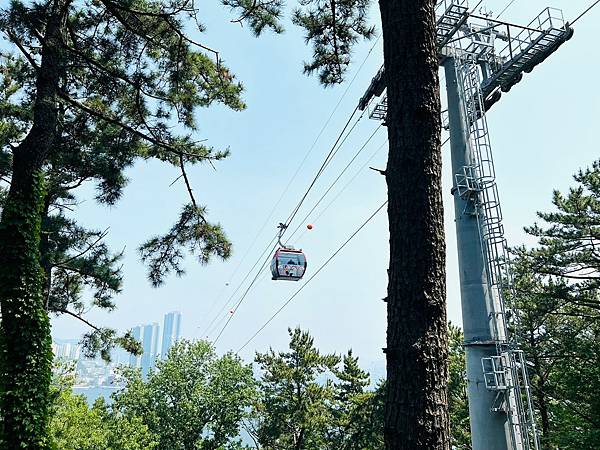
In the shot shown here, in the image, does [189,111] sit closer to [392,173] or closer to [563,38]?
[392,173]

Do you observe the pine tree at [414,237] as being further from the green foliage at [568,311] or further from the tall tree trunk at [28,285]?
the green foliage at [568,311]

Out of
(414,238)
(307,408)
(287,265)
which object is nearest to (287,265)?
(287,265)

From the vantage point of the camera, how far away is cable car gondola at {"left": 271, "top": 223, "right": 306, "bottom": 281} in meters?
11.2

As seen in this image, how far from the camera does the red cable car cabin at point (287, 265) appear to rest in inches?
440

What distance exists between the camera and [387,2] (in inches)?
111

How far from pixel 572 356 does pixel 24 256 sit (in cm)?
1601

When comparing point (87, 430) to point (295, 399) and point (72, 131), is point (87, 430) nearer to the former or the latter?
point (295, 399)

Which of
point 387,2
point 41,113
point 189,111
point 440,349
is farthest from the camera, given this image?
point 189,111

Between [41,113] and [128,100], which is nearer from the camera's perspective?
[41,113]

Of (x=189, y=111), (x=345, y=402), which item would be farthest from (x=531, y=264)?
(x=345, y=402)

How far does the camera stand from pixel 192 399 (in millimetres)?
23438

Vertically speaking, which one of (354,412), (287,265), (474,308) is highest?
(287,265)

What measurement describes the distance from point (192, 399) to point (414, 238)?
2342cm

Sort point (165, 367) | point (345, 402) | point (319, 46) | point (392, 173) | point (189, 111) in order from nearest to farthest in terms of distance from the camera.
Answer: point (392, 173)
point (319, 46)
point (189, 111)
point (165, 367)
point (345, 402)
